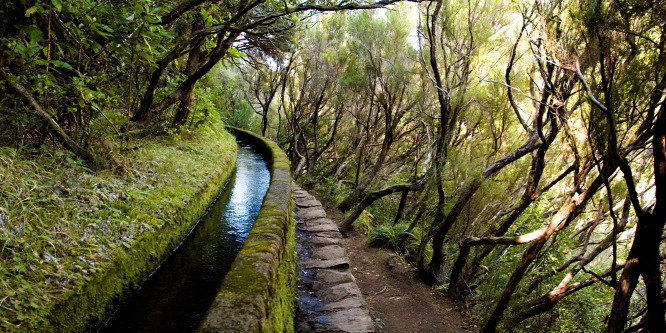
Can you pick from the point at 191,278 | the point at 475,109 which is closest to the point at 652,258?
the point at 191,278

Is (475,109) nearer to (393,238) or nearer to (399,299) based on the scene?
(393,238)

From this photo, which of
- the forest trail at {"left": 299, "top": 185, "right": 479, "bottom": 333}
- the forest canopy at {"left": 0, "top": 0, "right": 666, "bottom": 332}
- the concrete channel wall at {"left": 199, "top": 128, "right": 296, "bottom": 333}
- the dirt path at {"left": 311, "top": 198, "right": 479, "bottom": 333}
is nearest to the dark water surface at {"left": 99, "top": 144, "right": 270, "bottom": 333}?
the concrete channel wall at {"left": 199, "top": 128, "right": 296, "bottom": 333}

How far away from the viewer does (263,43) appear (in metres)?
12.9

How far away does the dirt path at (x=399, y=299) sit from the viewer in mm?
5605

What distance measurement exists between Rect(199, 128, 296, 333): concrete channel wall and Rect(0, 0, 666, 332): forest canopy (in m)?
2.88

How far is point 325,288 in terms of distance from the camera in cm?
438

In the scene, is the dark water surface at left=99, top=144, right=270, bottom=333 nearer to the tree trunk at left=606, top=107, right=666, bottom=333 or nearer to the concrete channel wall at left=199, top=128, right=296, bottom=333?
the concrete channel wall at left=199, top=128, right=296, bottom=333

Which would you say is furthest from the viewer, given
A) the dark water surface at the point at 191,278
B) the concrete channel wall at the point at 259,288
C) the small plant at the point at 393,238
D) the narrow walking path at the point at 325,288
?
the small plant at the point at 393,238

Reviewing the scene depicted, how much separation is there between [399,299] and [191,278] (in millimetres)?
3843

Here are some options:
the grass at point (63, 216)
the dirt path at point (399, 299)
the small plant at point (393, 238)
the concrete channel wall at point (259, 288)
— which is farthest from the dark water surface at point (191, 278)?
the small plant at point (393, 238)

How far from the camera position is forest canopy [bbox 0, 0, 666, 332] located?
127 inches

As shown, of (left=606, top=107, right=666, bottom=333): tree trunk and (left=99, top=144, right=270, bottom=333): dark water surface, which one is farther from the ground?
(left=606, top=107, right=666, bottom=333): tree trunk

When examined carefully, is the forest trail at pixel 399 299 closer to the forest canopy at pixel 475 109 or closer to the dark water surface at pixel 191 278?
the forest canopy at pixel 475 109

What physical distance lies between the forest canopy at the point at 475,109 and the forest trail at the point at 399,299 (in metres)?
0.36
